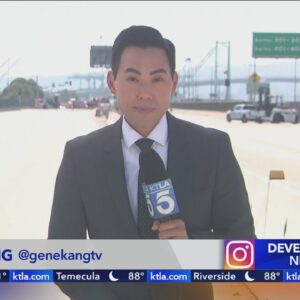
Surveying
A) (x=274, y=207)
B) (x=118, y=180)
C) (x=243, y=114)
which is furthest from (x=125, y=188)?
(x=243, y=114)

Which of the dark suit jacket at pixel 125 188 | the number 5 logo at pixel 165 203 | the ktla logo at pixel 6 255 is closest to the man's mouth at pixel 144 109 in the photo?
the dark suit jacket at pixel 125 188

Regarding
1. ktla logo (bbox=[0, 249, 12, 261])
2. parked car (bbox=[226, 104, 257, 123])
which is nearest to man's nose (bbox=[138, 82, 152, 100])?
ktla logo (bbox=[0, 249, 12, 261])

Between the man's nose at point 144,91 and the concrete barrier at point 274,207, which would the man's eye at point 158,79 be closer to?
the man's nose at point 144,91

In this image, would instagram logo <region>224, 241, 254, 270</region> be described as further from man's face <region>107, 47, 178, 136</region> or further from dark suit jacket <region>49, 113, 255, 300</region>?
man's face <region>107, 47, 178, 136</region>

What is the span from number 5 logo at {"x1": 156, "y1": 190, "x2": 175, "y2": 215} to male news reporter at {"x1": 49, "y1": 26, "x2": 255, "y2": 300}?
202mm

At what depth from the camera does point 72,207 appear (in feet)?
9.48

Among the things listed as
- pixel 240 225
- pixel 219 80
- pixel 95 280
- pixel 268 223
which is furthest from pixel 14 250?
pixel 268 223

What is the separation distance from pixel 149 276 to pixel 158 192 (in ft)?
2.71

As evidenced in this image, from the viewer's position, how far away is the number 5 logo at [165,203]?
8.73ft

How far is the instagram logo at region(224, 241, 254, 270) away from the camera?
11.0 ft

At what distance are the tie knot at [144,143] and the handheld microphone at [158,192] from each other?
8.3 inches

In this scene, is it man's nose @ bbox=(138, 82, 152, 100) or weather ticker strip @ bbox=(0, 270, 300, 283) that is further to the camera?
weather ticker strip @ bbox=(0, 270, 300, 283)

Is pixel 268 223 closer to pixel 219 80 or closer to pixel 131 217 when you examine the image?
pixel 219 80

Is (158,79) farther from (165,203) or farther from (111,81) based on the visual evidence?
(165,203)
